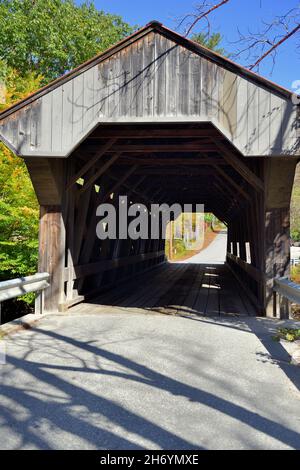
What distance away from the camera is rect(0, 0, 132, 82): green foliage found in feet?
80.7

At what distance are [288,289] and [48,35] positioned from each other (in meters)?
24.1

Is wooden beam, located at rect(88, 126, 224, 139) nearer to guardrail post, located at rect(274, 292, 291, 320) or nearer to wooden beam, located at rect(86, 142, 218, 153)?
wooden beam, located at rect(86, 142, 218, 153)

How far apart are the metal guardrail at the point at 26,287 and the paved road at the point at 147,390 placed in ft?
1.82

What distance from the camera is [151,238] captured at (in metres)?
17.2

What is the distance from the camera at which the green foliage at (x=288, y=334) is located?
526 centimetres

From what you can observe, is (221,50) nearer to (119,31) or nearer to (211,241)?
(119,31)

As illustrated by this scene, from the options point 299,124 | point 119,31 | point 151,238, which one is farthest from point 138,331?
point 119,31

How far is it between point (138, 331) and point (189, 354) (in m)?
1.28

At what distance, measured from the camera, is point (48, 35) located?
82.5 feet

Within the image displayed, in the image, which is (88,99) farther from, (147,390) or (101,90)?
(147,390)

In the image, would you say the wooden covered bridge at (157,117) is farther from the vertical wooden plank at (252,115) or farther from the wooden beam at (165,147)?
the wooden beam at (165,147)

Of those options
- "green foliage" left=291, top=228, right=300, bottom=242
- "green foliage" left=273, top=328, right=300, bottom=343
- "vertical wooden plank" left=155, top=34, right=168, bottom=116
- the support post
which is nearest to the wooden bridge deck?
the support post

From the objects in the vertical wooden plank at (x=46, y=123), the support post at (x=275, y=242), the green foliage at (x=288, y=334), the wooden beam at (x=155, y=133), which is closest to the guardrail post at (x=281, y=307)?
the support post at (x=275, y=242)

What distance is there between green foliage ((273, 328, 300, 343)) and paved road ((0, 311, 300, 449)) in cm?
15
